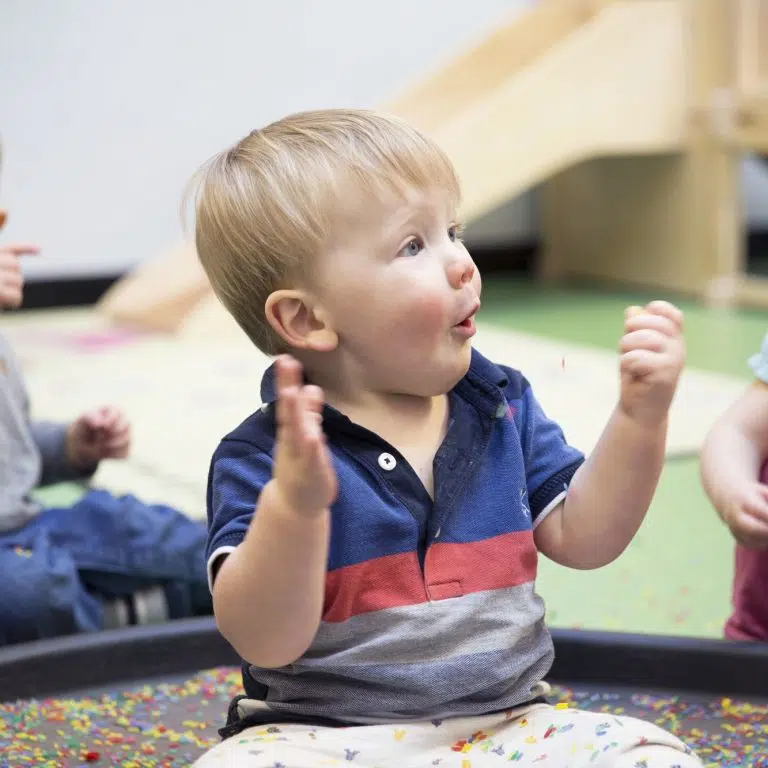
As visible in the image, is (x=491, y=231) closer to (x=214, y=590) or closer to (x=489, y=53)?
(x=489, y=53)

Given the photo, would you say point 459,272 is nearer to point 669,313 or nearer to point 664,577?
point 669,313

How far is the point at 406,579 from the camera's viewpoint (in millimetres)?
691

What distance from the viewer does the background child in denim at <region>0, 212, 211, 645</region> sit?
105 centimetres

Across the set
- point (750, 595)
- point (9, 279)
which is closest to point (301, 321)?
point (9, 279)

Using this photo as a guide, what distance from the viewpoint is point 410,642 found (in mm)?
685

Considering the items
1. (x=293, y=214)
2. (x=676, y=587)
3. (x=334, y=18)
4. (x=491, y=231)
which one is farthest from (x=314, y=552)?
(x=491, y=231)

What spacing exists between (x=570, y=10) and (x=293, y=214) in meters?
3.08

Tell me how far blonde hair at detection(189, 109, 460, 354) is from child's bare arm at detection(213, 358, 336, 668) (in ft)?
0.40

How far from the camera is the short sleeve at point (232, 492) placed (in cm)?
66

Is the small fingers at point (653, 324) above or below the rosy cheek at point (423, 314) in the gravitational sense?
below

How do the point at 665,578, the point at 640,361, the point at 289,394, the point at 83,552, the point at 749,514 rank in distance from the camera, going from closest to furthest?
the point at 289,394, the point at 640,361, the point at 749,514, the point at 83,552, the point at 665,578

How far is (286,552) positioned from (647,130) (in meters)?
2.66

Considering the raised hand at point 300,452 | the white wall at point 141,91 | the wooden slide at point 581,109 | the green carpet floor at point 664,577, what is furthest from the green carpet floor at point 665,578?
the white wall at point 141,91

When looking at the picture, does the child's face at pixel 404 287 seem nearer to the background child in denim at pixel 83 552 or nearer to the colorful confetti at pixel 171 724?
the colorful confetti at pixel 171 724
